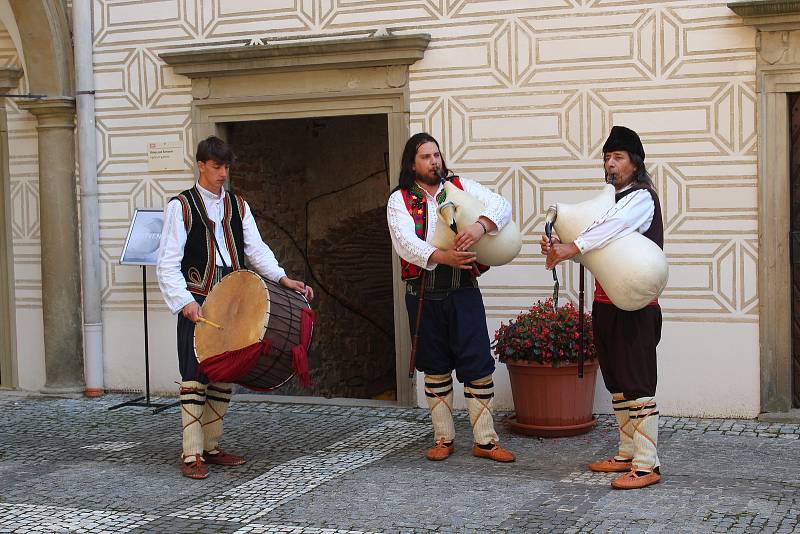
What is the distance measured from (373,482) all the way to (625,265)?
1.69 m

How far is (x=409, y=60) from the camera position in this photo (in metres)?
7.89

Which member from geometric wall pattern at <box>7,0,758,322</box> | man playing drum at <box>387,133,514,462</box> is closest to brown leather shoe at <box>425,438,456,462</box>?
man playing drum at <box>387,133,514,462</box>

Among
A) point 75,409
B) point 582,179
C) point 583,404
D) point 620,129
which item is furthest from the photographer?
point 75,409

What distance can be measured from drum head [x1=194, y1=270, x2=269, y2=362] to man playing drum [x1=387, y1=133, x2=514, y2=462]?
2.68ft

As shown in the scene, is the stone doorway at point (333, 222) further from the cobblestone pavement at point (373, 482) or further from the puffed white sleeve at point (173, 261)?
the puffed white sleeve at point (173, 261)

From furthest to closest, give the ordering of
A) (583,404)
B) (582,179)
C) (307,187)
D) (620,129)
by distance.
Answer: (307,187)
(582,179)
(583,404)
(620,129)

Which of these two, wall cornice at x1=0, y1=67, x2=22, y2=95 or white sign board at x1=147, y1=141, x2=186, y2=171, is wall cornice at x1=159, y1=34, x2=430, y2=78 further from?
wall cornice at x1=0, y1=67, x2=22, y2=95

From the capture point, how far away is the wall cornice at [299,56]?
7871 millimetres

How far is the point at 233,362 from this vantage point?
585 centimetres

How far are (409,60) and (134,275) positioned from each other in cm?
276

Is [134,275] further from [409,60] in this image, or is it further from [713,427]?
[713,427]

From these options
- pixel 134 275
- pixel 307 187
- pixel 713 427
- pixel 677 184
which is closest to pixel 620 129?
pixel 677 184

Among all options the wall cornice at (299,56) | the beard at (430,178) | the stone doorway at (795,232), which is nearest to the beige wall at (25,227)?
the wall cornice at (299,56)

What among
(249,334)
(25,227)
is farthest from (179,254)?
(25,227)
